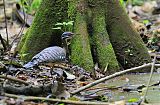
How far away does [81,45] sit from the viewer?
657 cm

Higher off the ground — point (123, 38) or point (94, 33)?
point (94, 33)

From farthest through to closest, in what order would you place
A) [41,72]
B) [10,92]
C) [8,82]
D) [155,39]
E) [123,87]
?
[155,39] < [41,72] < [123,87] < [8,82] < [10,92]

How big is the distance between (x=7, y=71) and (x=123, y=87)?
1428 mm

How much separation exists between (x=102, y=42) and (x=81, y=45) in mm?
370

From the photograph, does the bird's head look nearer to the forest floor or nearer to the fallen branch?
the forest floor

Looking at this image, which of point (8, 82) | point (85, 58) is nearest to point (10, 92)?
point (8, 82)

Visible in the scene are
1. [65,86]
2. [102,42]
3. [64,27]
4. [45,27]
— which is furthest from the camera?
[45,27]

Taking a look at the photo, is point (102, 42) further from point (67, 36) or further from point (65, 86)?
point (65, 86)

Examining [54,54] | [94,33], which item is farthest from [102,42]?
[54,54]

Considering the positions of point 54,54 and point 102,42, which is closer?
point 54,54

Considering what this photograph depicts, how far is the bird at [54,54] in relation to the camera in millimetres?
6414

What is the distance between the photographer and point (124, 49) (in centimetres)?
700

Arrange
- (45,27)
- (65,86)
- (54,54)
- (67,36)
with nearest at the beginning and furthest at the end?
(65,86)
(54,54)
(67,36)
(45,27)

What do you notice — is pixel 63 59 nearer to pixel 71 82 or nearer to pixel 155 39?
pixel 71 82
